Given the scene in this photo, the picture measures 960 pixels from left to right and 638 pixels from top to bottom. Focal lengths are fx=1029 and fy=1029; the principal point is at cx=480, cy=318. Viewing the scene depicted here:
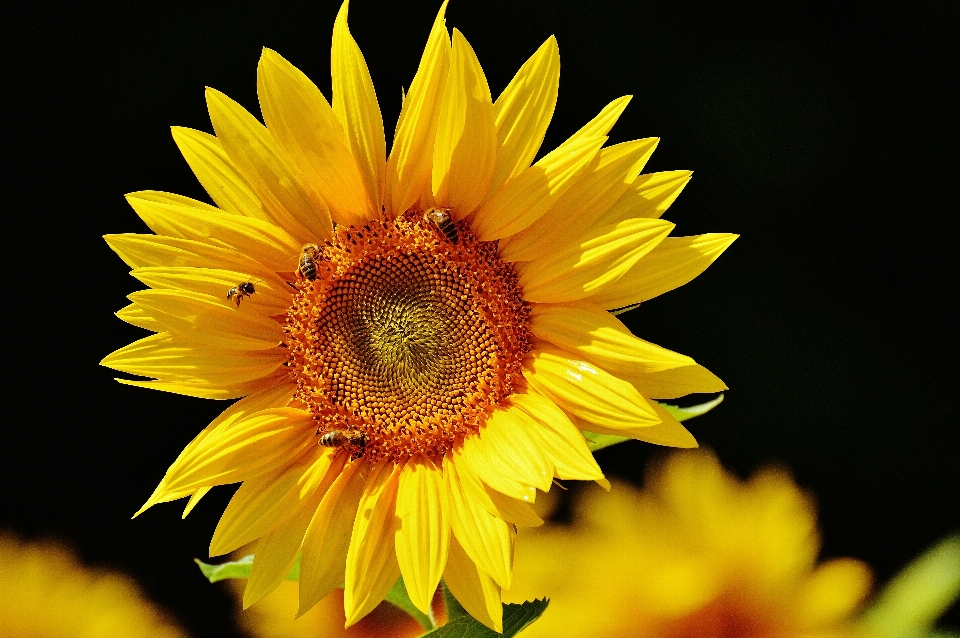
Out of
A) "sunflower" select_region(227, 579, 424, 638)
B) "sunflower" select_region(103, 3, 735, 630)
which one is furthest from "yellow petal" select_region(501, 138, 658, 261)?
"sunflower" select_region(227, 579, 424, 638)

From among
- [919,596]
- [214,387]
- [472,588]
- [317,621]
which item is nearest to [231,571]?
[214,387]

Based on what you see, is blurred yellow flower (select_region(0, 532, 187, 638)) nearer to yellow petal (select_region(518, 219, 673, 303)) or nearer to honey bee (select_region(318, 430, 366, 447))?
honey bee (select_region(318, 430, 366, 447))

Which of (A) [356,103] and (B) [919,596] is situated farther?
(B) [919,596]

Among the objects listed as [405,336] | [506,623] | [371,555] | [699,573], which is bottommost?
[699,573]

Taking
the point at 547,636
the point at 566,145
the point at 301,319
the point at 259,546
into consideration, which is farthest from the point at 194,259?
the point at 547,636

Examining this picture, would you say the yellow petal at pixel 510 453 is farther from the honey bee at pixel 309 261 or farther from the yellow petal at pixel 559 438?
the honey bee at pixel 309 261

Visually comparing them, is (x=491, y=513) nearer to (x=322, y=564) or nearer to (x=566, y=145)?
(x=322, y=564)

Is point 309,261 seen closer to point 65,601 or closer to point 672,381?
point 672,381
